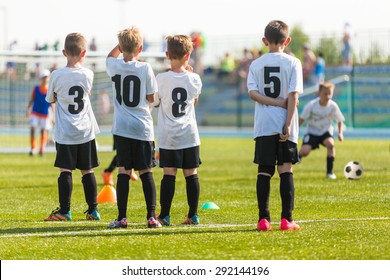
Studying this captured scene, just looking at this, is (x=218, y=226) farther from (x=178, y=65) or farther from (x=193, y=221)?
(x=178, y=65)

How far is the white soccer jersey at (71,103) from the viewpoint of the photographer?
10617 millimetres

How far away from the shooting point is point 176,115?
990 cm

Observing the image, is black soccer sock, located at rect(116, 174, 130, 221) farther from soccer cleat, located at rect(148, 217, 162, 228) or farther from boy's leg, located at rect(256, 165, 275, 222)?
boy's leg, located at rect(256, 165, 275, 222)

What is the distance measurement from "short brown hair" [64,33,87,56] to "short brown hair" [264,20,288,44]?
212 cm

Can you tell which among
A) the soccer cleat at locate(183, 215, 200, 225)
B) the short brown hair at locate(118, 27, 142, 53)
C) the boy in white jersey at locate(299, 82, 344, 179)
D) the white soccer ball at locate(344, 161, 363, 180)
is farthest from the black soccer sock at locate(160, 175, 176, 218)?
the boy in white jersey at locate(299, 82, 344, 179)

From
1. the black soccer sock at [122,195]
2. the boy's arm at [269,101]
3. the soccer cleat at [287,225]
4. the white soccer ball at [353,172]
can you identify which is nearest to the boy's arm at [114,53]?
the black soccer sock at [122,195]

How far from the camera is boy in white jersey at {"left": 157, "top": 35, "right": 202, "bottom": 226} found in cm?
988

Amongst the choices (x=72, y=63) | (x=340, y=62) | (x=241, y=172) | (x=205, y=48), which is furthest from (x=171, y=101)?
(x=205, y=48)

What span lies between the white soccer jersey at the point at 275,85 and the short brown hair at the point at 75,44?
6.71ft

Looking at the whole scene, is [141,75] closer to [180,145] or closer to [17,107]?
[180,145]

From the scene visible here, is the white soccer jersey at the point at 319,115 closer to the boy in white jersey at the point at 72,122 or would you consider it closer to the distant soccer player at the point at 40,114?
the boy in white jersey at the point at 72,122

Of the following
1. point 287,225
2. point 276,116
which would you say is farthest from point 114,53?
point 287,225

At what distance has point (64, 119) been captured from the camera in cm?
1066

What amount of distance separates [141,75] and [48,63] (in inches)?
644
